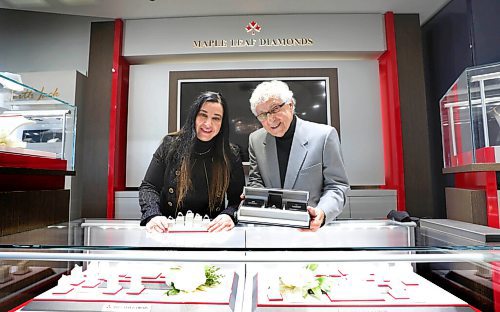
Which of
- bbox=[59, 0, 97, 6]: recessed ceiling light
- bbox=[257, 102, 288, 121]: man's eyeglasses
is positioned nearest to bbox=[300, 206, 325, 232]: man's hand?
bbox=[257, 102, 288, 121]: man's eyeglasses

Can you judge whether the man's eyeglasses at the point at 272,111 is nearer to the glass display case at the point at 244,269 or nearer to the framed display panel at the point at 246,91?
the glass display case at the point at 244,269

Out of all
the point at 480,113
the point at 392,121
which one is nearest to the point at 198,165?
the point at 480,113

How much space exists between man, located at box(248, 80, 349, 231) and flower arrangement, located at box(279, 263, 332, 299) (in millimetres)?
640

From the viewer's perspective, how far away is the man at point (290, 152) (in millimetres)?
1582

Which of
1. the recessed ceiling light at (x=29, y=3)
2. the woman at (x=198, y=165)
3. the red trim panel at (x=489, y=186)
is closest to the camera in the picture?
the red trim panel at (x=489, y=186)

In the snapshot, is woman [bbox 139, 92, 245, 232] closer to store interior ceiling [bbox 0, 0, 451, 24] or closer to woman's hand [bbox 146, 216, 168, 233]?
woman's hand [bbox 146, 216, 168, 233]

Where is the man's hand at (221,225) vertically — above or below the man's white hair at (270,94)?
below

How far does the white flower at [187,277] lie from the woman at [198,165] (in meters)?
0.84

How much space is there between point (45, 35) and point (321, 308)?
16.8 ft

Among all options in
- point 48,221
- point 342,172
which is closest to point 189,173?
point 48,221

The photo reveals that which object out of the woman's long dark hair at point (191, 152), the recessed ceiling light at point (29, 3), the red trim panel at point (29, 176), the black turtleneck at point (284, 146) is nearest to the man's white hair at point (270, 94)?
the black turtleneck at point (284, 146)

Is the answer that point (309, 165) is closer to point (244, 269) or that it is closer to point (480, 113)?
point (244, 269)

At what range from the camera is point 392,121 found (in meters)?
3.79

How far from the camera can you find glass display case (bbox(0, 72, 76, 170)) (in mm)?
1421
